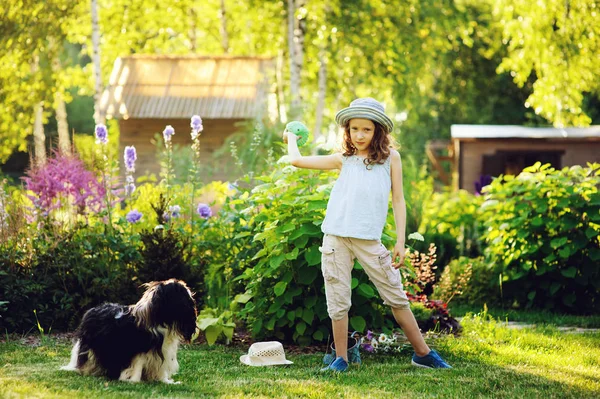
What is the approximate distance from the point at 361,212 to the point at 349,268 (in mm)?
395

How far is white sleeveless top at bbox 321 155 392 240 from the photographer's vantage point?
512 centimetres

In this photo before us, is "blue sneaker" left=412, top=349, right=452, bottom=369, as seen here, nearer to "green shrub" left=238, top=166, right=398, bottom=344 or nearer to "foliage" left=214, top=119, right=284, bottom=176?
"green shrub" left=238, top=166, right=398, bottom=344

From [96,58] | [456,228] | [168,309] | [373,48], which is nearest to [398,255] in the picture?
[168,309]

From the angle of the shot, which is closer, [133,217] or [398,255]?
[398,255]

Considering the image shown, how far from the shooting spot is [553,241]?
25.7 feet

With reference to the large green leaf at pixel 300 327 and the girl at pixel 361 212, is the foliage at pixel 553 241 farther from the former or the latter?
the girl at pixel 361 212

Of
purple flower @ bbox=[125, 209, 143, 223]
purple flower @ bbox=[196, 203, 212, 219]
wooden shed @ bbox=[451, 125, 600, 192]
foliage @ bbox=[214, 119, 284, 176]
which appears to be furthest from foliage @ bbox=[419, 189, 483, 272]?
wooden shed @ bbox=[451, 125, 600, 192]

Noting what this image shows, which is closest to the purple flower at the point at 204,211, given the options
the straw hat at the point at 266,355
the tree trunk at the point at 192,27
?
the straw hat at the point at 266,355

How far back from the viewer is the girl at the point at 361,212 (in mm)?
5145

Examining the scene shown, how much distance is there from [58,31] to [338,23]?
616cm

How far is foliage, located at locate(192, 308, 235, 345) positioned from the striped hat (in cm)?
205

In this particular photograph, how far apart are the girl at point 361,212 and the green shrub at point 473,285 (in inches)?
122

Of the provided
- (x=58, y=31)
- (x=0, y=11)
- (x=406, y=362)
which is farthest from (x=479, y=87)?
(x=406, y=362)

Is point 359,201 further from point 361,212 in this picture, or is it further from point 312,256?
point 312,256
